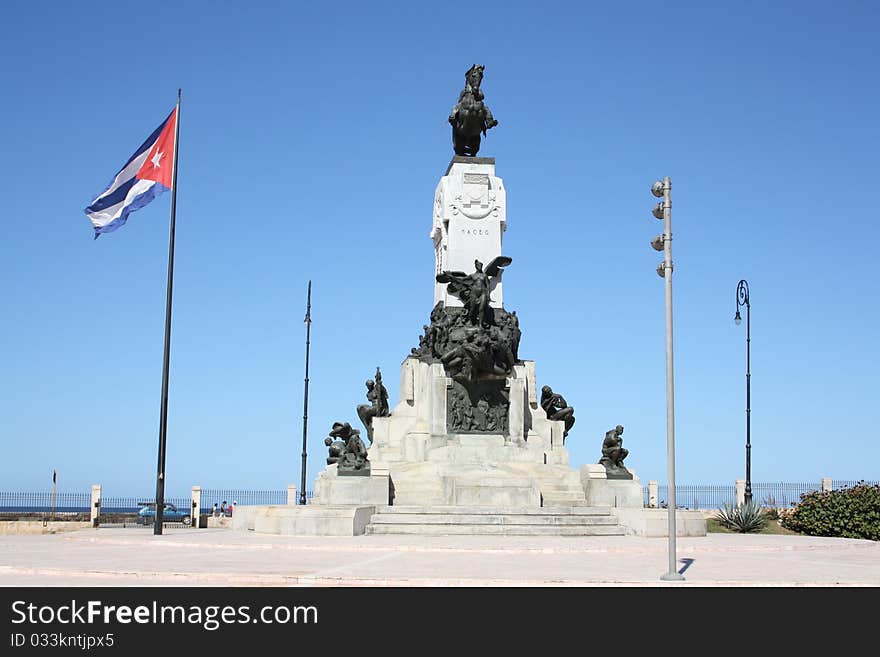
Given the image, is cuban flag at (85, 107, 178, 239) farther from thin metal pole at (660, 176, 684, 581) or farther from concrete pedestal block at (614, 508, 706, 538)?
thin metal pole at (660, 176, 684, 581)

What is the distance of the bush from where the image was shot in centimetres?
2698

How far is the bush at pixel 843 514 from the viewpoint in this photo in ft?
88.5

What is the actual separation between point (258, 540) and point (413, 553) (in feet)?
13.1

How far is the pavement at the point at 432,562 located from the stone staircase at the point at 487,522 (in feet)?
3.02

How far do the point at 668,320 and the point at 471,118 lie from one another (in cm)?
2159

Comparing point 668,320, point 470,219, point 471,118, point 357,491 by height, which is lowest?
point 357,491

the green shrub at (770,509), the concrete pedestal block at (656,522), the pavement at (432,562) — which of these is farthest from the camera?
the green shrub at (770,509)

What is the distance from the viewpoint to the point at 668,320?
47.6 feet

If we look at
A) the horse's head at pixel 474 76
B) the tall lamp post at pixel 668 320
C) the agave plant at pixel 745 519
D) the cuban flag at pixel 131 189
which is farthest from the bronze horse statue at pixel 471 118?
the tall lamp post at pixel 668 320

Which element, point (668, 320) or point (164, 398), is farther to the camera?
point (164, 398)

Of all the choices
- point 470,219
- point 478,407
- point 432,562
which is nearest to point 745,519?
point 478,407

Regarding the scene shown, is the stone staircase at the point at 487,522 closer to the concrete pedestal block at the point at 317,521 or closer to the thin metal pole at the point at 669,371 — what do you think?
the concrete pedestal block at the point at 317,521

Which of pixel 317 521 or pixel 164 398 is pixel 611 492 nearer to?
pixel 317 521

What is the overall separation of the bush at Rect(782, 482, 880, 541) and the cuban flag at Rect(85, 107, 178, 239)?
→ 1996 cm
